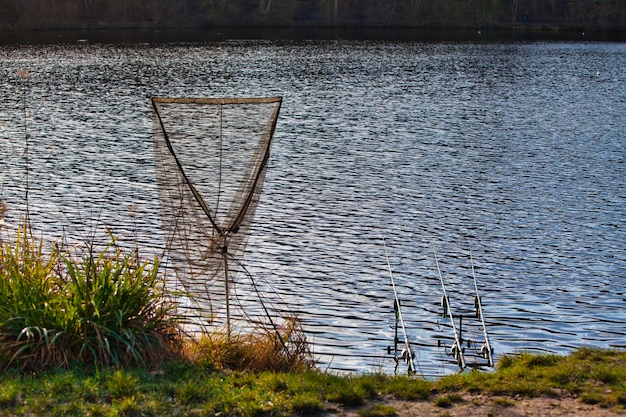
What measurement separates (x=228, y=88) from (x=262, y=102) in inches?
1479

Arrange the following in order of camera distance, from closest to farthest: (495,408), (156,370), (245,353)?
1. (495,408)
2. (156,370)
3. (245,353)

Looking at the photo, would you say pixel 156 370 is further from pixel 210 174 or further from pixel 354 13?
pixel 354 13

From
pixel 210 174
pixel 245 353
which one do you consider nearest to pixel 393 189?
pixel 210 174

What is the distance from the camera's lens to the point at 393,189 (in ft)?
78.2

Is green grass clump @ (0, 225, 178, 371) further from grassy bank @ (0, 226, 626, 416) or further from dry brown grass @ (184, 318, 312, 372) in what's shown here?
dry brown grass @ (184, 318, 312, 372)

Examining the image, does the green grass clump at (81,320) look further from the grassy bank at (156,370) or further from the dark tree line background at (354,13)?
the dark tree line background at (354,13)

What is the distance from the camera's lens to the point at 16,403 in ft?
22.7

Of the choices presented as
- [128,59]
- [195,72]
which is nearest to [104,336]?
[195,72]

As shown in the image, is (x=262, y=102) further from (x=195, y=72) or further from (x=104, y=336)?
(x=195, y=72)

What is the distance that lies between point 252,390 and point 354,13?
9611 cm

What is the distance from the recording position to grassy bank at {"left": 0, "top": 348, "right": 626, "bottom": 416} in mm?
6910

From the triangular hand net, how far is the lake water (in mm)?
763

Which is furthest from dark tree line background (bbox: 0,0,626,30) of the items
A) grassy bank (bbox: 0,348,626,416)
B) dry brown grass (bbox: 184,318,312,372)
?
grassy bank (bbox: 0,348,626,416)

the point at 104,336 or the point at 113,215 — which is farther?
the point at 113,215
